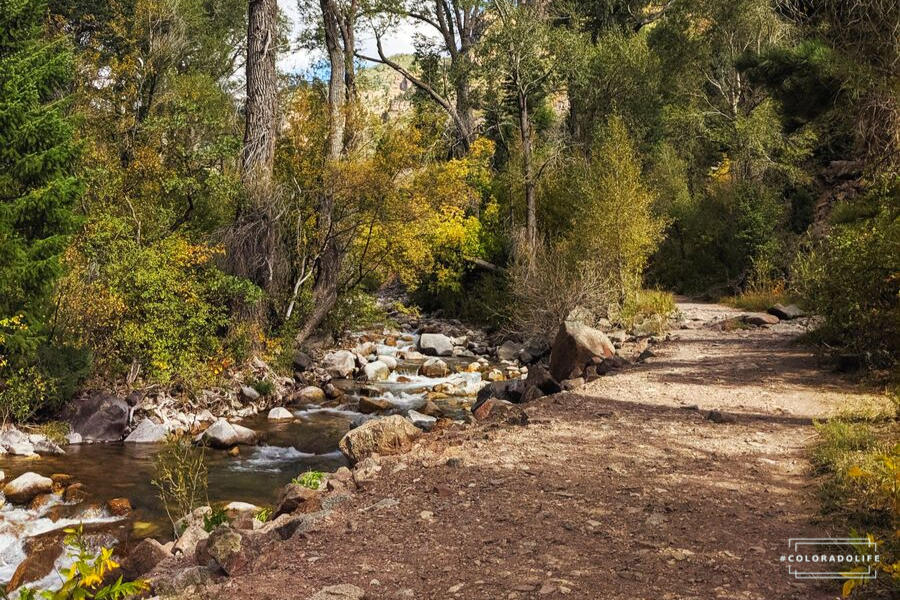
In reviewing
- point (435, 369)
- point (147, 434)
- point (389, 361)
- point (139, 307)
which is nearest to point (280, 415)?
point (147, 434)

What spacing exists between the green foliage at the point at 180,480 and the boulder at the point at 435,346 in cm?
1110

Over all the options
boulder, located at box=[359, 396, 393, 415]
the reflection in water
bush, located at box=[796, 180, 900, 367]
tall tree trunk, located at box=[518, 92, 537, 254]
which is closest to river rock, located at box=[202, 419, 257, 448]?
the reflection in water

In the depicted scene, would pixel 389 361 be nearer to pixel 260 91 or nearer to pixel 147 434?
pixel 260 91

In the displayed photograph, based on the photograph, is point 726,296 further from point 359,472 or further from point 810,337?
point 359,472

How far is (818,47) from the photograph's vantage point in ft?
41.6

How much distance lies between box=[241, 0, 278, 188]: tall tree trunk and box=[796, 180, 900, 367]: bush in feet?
39.1

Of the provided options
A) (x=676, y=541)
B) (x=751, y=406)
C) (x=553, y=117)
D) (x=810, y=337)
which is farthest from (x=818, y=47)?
(x=553, y=117)

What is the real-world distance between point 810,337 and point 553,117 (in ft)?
124

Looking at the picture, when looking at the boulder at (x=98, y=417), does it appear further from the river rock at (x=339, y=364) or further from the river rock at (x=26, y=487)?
the river rock at (x=339, y=364)

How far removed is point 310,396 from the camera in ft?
51.8

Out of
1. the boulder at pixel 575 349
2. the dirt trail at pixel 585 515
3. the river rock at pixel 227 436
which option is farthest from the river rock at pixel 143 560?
the boulder at pixel 575 349

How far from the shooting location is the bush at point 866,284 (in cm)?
938

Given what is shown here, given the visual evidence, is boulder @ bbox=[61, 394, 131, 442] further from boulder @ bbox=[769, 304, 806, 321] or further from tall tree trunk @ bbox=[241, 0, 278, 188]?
boulder @ bbox=[769, 304, 806, 321]

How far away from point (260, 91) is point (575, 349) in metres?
9.66
